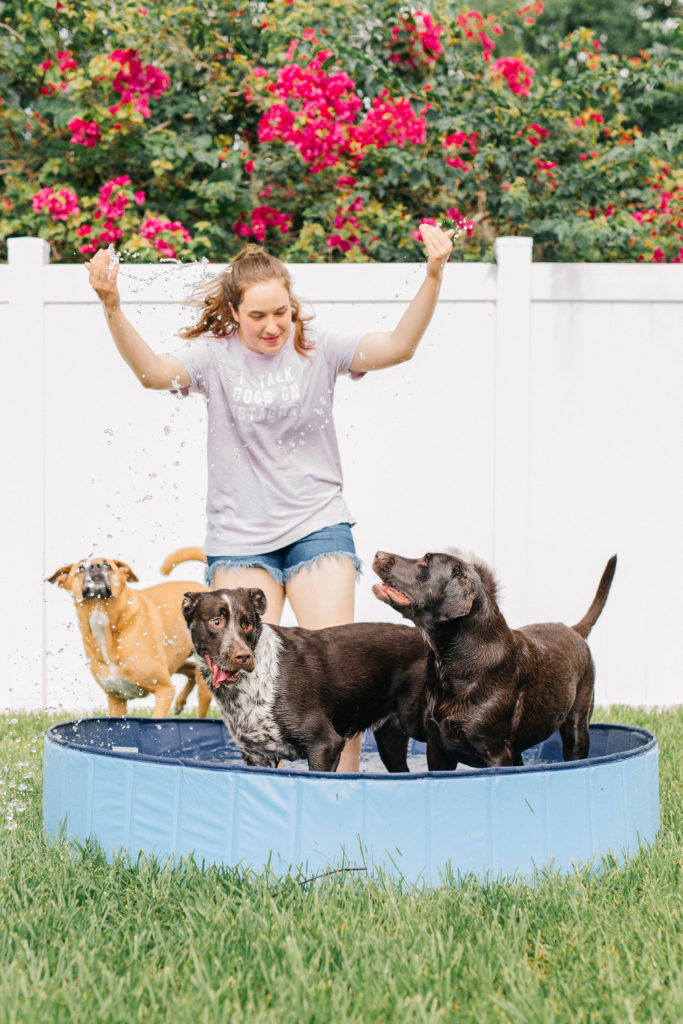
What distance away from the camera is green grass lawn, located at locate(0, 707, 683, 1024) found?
7.45 ft

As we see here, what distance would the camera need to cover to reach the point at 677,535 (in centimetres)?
594

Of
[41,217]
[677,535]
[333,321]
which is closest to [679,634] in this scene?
[677,535]

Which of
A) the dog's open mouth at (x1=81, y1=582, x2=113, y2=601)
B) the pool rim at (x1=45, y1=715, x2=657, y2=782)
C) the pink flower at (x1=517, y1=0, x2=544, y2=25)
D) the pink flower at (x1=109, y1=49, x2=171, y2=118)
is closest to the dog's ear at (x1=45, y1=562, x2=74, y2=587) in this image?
the dog's open mouth at (x1=81, y1=582, x2=113, y2=601)

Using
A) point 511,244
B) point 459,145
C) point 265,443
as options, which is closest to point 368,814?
point 265,443

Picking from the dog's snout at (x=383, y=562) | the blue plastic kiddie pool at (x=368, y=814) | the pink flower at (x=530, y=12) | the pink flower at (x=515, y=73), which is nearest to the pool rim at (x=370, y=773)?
the blue plastic kiddie pool at (x=368, y=814)

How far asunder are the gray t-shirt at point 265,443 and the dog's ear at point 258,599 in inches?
11.6

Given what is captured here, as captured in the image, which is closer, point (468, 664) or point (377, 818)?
point (377, 818)

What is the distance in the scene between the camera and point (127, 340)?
3725 mm

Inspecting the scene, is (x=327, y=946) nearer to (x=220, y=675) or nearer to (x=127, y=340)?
(x=220, y=675)

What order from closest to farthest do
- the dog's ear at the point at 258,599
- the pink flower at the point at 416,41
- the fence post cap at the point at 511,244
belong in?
1. the dog's ear at the point at 258,599
2. the fence post cap at the point at 511,244
3. the pink flower at the point at 416,41

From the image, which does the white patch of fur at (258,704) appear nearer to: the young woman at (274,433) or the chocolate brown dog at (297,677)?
the chocolate brown dog at (297,677)

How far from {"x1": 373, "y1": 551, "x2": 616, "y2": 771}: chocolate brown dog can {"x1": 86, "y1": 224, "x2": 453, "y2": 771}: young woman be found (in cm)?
51

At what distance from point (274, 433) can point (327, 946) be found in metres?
1.85

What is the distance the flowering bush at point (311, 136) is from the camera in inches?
251
